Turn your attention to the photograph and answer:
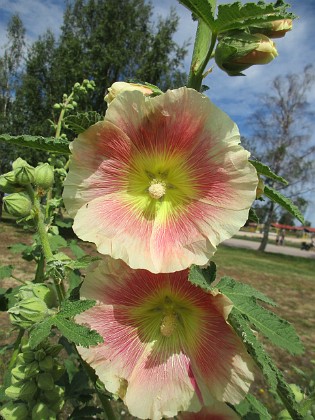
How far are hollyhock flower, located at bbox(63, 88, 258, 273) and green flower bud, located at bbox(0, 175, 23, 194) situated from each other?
12.0 inches

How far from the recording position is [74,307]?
32.6 inches

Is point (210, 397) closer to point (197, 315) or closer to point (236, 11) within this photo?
point (197, 315)

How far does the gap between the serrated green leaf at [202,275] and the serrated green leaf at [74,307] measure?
0.21 m

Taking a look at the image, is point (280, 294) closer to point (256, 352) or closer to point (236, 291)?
point (236, 291)

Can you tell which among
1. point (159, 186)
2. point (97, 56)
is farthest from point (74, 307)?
point (97, 56)

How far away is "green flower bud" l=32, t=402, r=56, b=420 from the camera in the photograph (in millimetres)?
1149

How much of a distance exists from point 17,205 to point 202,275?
0.53m

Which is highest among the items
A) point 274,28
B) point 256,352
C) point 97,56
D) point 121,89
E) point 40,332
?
point 97,56

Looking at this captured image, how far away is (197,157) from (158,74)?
15.6m

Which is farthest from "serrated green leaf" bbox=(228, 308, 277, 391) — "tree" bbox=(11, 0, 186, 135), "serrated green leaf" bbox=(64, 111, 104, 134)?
"tree" bbox=(11, 0, 186, 135)

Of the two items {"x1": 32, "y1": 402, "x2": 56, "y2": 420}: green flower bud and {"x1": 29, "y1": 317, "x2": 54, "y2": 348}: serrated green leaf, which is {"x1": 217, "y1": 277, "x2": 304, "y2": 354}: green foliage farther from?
{"x1": 32, "y1": 402, "x2": 56, "y2": 420}: green flower bud

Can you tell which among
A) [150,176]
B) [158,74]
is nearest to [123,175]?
[150,176]

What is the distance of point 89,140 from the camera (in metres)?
0.81

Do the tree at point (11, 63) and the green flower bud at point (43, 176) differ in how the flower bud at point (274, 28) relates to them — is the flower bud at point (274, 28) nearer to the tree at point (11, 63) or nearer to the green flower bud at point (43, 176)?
the green flower bud at point (43, 176)
